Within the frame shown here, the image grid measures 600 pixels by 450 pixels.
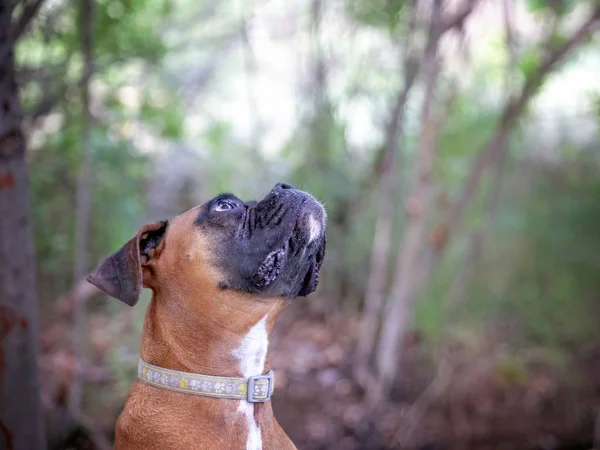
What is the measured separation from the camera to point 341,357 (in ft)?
23.8

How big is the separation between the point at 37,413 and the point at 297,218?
2008 mm

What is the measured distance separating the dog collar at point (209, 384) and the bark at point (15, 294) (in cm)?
116

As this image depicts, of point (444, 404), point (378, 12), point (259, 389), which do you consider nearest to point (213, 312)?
point (259, 389)

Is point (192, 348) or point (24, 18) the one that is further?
point (24, 18)

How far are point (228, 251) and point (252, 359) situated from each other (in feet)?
1.61

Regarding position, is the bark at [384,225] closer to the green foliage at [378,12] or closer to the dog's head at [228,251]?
the green foliage at [378,12]

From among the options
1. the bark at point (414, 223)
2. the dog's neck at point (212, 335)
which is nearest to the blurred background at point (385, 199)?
the bark at point (414, 223)

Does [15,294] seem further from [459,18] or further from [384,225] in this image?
[459,18]

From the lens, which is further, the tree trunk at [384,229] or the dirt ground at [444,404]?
the dirt ground at [444,404]

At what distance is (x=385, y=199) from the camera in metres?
5.96

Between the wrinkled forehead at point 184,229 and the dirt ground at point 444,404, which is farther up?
the wrinkled forehead at point 184,229

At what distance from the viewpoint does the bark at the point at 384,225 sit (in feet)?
19.5

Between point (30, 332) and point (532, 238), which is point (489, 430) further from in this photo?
point (30, 332)

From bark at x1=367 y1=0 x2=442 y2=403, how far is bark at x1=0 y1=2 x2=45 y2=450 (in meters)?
3.08
